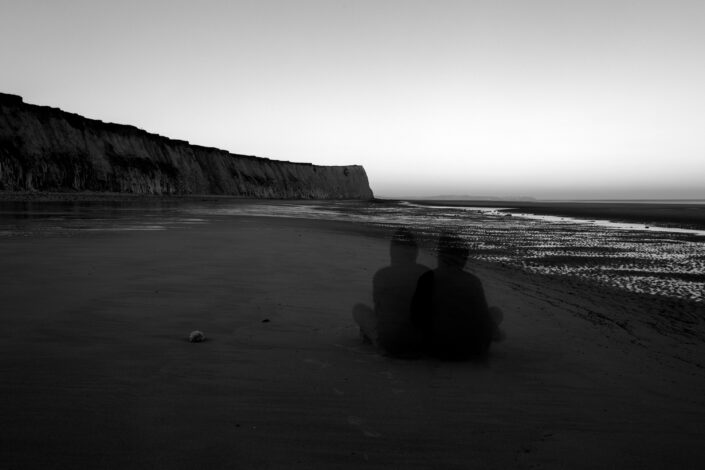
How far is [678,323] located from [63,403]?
737cm

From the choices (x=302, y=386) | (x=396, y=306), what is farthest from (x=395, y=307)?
(x=302, y=386)

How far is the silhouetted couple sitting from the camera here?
3674 millimetres

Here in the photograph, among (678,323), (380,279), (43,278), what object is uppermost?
(380,279)

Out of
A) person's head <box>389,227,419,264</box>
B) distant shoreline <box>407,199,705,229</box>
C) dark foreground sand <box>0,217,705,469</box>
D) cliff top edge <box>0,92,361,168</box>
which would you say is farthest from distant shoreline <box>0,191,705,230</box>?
person's head <box>389,227,419,264</box>

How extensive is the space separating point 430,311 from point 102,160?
205 ft

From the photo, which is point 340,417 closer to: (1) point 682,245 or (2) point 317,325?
(2) point 317,325

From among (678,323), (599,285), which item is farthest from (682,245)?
(678,323)

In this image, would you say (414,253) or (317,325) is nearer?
(414,253)

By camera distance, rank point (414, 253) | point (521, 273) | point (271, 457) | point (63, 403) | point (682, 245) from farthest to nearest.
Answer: point (682, 245) → point (521, 273) → point (414, 253) → point (63, 403) → point (271, 457)

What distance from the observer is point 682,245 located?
51.5ft

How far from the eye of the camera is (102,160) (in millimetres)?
55688

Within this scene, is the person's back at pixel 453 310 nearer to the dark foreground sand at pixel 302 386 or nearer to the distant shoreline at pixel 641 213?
the dark foreground sand at pixel 302 386

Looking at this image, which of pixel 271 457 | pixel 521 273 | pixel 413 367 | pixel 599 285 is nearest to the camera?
pixel 271 457

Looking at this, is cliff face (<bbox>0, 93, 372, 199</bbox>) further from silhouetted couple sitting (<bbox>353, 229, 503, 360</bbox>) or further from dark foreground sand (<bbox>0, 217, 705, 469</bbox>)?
silhouetted couple sitting (<bbox>353, 229, 503, 360</bbox>)
